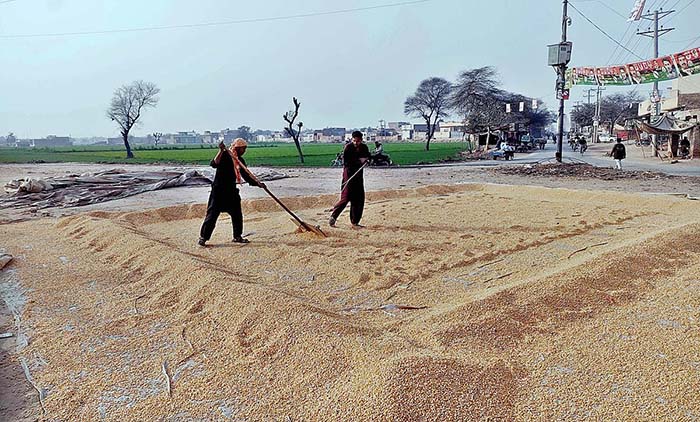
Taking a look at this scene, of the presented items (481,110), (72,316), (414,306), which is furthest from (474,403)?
(481,110)

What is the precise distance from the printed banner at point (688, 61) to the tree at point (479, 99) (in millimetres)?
19782

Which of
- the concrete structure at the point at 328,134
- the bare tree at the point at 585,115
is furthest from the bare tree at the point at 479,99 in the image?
the concrete structure at the point at 328,134

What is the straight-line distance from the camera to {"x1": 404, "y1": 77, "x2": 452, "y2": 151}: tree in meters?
50.1

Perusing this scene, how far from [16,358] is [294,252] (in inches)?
111

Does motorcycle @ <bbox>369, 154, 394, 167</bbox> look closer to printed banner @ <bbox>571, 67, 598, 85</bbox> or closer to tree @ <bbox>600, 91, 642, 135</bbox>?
printed banner @ <bbox>571, 67, 598, 85</bbox>

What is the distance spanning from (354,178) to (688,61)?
63.2 feet

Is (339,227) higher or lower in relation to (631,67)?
lower

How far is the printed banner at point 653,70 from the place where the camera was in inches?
840

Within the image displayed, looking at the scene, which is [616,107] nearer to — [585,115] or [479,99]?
[585,115]

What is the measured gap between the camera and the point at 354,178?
23.0 ft

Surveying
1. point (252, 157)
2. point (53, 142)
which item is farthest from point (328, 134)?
point (252, 157)

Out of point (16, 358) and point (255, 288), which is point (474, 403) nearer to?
point (255, 288)

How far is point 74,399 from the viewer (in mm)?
2676

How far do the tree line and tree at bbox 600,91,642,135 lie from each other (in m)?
19.8
